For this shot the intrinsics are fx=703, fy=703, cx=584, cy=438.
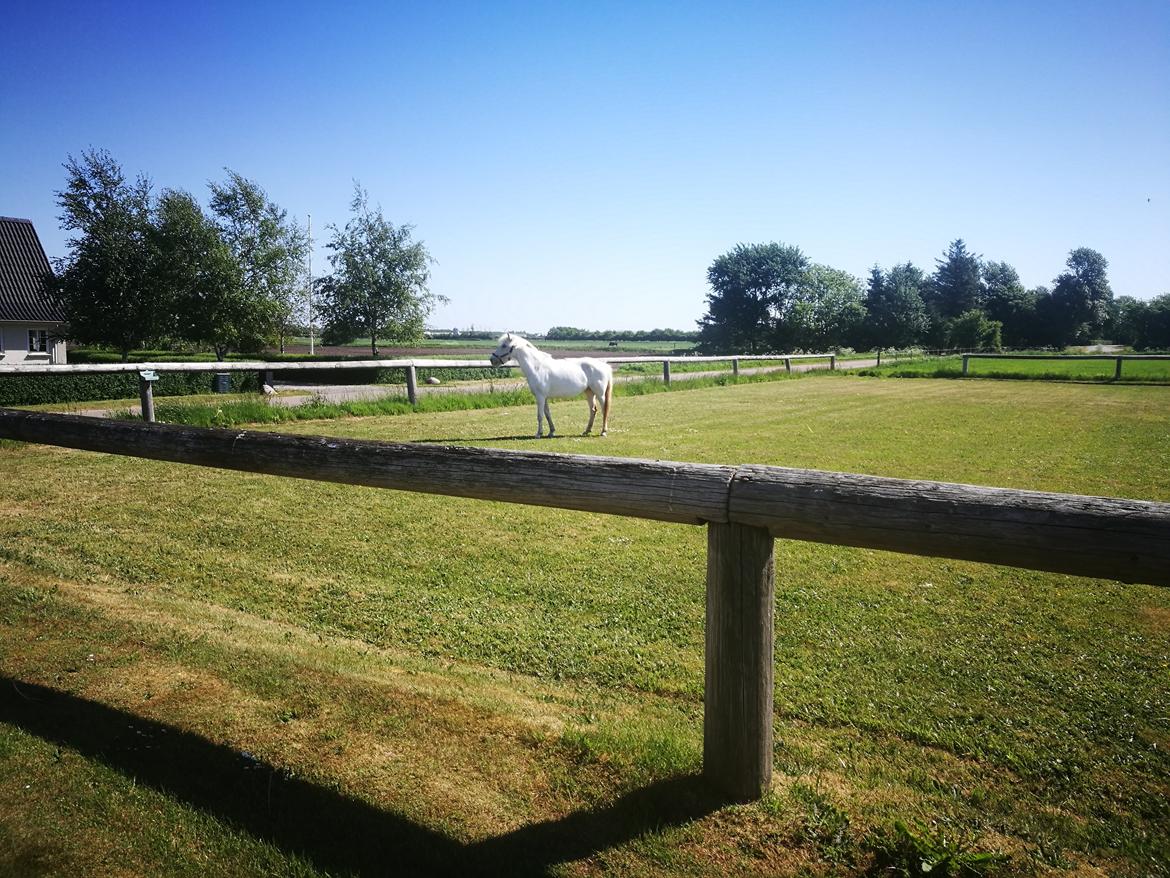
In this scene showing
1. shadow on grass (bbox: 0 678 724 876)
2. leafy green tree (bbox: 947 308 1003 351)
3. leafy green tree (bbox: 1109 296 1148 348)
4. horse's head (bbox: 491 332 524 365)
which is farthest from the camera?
leafy green tree (bbox: 1109 296 1148 348)

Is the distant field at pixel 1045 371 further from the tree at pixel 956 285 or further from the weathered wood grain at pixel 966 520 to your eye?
the tree at pixel 956 285

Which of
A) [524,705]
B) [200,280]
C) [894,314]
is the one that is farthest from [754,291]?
[524,705]

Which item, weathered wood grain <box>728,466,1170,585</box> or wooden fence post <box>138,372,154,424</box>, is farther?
wooden fence post <box>138,372,154,424</box>

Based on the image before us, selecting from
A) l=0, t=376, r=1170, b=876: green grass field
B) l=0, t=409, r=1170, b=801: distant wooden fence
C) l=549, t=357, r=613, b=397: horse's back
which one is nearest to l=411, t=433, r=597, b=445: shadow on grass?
l=549, t=357, r=613, b=397: horse's back

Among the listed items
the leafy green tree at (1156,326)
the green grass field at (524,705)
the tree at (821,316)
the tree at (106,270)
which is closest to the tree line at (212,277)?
the tree at (106,270)

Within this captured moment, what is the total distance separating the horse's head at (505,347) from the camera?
13.9 m

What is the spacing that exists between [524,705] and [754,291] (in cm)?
8199

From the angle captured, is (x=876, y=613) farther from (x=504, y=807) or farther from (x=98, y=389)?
(x=98, y=389)

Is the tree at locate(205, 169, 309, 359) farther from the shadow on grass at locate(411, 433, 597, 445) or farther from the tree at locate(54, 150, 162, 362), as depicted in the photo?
the shadow on grass at locate(411, 433, 597, 445)

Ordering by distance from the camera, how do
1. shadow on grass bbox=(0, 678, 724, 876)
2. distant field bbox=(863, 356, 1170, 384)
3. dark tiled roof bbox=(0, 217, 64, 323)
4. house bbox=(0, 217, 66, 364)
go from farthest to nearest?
1. dark tiled roof bbox=(0, 217, 64, 323)
2. house bbox=(0, 217, 66, 364)
3. distant field bbox=(863, 356, 1170, 384)
4. shadow on grass bbox=(0, 678, 724, 876)

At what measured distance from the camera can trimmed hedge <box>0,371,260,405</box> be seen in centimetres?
Result: 1760

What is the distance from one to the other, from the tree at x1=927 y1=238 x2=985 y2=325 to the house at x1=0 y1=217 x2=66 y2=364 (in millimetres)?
87983

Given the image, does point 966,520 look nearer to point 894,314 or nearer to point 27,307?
point 27,307

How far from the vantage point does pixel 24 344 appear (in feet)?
120
